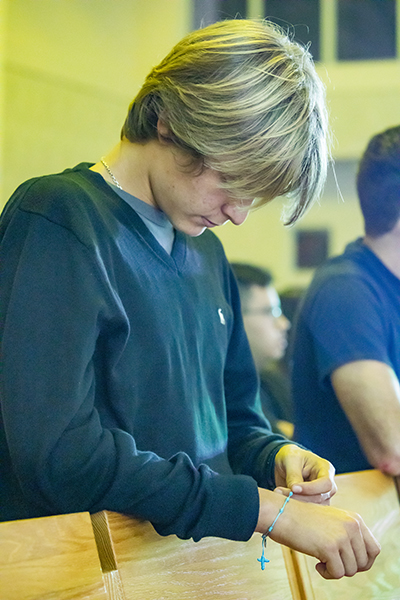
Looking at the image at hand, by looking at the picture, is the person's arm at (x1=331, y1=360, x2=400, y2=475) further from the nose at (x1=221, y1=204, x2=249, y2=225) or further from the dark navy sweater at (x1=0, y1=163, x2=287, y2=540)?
the nose at (x1=221, y1=204, x2=249, y2=225)

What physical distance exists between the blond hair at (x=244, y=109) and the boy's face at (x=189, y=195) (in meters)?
0.02

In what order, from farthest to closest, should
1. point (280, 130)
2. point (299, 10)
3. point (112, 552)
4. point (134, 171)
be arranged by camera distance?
point (299, 10) → point (134, 171) → point (280, 130) → point (112, 552)

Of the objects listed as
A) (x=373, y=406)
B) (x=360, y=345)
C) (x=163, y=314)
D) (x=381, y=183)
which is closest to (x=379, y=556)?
(x=373, y=406)

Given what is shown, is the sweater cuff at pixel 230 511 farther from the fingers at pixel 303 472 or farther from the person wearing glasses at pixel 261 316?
the person wearing glasses at pixel 261 316

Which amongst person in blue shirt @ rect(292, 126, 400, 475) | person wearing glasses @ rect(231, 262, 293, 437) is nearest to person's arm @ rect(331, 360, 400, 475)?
person in blue shirt @ rect(292, 126, 400, 475)

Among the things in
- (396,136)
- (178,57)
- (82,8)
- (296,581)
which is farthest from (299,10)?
(296,581)

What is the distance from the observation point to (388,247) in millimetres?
1459

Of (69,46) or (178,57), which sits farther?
(69,46)

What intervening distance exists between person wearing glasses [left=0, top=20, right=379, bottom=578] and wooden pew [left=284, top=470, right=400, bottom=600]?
0.15 metres

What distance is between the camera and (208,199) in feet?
2.99

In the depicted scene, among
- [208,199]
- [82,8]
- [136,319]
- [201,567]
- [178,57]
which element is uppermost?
[82,8]

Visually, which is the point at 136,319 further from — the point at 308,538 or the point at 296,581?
the point at 296,581

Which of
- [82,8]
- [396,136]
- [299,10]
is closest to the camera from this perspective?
[396,136]

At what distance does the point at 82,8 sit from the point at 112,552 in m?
4.22
